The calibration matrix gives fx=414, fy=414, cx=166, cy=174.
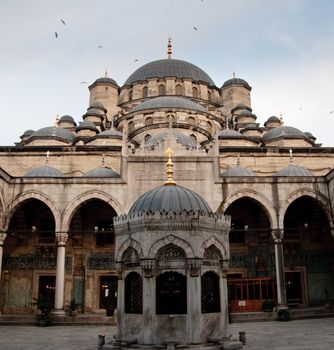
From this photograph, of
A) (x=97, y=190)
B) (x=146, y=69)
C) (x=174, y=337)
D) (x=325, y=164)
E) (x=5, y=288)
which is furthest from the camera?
(x=146, y=69)

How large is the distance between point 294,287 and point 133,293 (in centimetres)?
1363

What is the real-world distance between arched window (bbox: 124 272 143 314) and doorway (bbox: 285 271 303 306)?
43.5ft

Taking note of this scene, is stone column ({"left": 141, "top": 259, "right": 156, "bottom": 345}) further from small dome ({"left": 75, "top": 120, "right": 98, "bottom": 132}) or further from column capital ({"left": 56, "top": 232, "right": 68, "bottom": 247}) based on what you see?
small dome ({"left": 75, "top": 120, "right": 98, "bottom": 132})

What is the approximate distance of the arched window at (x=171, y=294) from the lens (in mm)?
7375

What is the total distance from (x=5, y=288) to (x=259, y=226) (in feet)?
38.9

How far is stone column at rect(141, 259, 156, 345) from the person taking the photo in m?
7.14

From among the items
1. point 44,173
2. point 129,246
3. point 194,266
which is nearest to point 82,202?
point 44,173

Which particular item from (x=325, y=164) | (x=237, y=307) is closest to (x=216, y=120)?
(x=325, y=164)

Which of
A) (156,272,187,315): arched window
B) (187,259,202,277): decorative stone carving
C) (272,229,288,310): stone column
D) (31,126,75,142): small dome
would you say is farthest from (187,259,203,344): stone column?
(31,126,75,142): small dome

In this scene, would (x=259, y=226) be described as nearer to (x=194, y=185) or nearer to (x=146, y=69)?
(x=194, y=185)

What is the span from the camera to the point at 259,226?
19297 millimetres

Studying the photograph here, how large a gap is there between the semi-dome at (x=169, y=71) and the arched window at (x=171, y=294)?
26000 mm

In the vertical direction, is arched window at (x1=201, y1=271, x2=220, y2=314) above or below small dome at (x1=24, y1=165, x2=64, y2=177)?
below

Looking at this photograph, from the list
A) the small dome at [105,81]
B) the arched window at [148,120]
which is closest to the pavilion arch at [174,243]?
the arched window at [148,120]
